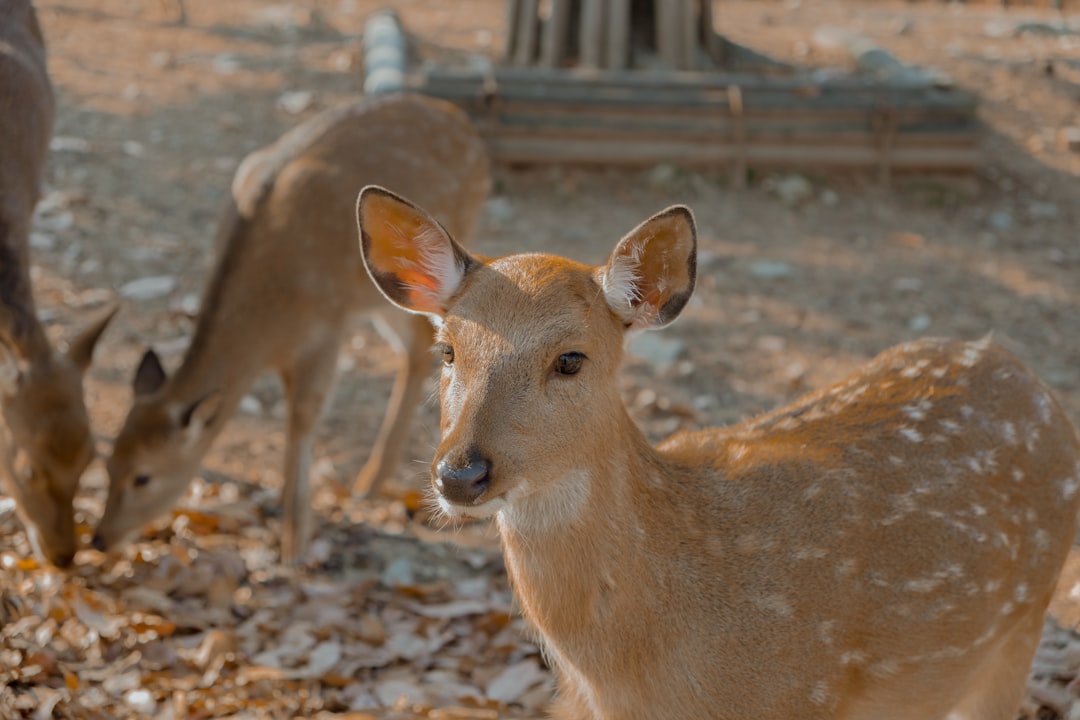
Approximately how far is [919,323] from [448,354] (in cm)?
537

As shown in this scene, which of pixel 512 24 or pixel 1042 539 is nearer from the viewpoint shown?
pixel 1042 539

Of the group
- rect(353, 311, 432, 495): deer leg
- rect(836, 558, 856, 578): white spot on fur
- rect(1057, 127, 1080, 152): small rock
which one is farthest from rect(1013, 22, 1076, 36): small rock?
rect(836, 558, 856, 578): white spot on fur

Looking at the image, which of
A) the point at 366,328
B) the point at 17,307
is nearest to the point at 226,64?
the point at 366,328

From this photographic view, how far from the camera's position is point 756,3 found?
15086 mm

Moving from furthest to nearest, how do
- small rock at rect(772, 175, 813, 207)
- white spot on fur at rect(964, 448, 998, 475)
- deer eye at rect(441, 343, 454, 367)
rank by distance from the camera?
1. small rock at rect(772, 175, 813, 207)
2. white spot on fur at rect(964, 448, 998, 475)
3. deer eye at rect(441, 343, 454, 367)

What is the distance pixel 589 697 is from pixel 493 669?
5.06ft

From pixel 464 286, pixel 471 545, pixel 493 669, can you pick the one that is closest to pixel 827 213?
pixel 471 545

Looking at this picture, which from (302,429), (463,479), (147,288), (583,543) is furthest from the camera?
(147,288)

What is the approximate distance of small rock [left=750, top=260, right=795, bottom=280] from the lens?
340 inches

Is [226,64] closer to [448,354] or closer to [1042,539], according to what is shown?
[448,354]

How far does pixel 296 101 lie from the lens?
1080 cm

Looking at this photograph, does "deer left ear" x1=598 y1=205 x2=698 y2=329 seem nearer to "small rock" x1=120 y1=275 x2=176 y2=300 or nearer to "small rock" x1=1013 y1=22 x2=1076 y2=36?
"small rock" x1=120 y1=275 x2=176 y2=300

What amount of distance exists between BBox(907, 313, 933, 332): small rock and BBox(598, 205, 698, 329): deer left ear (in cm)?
500

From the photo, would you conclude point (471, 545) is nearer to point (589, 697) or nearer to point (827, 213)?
point (589, 697)
